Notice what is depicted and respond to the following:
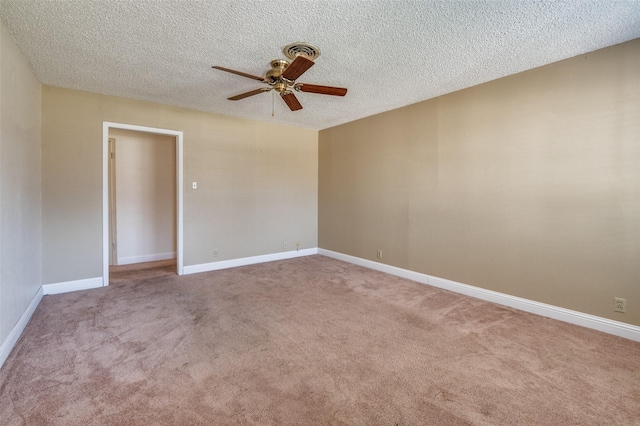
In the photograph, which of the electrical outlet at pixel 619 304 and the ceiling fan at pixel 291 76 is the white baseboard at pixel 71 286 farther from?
the electrical outlet at pixel 619 304

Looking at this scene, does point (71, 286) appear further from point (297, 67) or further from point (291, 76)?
point (297, 67)

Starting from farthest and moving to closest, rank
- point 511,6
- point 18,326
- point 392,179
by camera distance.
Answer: point 392,179 < point 18,326 < point 511,6

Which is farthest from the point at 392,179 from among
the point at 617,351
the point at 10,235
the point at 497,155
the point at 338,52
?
the point at 10,235

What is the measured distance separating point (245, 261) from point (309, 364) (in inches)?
127

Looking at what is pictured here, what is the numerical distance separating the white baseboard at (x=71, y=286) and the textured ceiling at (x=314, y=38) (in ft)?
7.92

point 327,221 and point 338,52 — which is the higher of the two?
point 338,52

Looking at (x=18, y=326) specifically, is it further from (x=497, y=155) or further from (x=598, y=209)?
(x=598, y=209)

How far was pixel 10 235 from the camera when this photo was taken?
2375mm

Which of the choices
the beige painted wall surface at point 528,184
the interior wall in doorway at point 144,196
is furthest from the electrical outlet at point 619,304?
the interior wall in doorway at point 144,196

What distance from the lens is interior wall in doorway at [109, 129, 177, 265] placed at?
203 inches

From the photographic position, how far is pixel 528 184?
307cm

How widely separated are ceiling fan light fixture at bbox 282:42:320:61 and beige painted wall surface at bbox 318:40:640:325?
2.02 meters

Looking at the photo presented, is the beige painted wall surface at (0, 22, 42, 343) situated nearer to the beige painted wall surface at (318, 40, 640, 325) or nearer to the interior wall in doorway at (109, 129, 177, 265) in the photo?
the interior wall in doorway at (109, 129, 177, 265)

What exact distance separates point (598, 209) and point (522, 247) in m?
0.72
